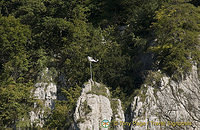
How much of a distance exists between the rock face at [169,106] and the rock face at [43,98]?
272 inches

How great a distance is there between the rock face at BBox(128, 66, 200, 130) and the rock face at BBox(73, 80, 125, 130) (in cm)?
144

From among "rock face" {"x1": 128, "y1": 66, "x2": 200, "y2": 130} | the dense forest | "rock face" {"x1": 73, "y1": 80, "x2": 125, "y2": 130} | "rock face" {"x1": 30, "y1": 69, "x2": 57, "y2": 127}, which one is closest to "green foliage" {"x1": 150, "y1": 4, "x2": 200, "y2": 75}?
the dense forest

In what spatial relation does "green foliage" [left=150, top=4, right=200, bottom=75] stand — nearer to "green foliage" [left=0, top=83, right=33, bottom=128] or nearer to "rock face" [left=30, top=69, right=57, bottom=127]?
"rock face" [left=30, top=69, right=57, bottom=127]

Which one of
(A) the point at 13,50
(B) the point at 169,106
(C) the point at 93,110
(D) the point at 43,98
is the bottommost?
(C) the point at 93,110

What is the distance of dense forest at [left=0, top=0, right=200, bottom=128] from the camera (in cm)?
2269

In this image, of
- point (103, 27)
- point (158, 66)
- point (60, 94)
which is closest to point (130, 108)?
point (158, 66)

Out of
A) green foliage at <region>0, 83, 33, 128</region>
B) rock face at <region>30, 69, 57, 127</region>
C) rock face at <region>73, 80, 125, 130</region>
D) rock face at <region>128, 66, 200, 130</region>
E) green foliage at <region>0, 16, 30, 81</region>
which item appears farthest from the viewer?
green foliage at <region>0, 16, 30, 81</region>

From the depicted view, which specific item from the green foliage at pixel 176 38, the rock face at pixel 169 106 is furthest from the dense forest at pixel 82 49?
the rock face at pixel 169 106

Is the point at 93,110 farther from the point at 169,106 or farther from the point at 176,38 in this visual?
the point at 176,38

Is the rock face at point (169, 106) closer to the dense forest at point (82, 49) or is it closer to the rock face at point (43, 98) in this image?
the dense forest at point (82, 49)

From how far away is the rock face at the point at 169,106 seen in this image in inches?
797

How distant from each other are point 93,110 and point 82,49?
7809 millimetres

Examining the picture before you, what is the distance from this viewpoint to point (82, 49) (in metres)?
25.8

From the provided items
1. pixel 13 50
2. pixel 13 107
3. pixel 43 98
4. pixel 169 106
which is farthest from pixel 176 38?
pixel 13 107
